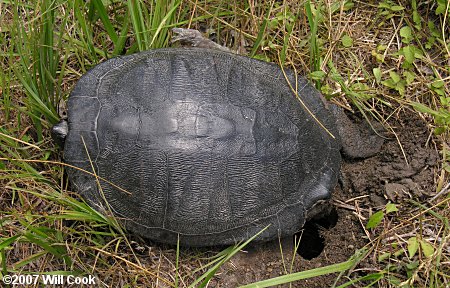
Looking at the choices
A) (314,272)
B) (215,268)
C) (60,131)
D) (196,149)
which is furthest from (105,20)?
(314,272)

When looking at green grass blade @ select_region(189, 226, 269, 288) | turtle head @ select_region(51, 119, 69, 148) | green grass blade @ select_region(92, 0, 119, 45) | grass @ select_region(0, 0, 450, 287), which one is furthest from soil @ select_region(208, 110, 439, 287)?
green grass blade @ select_region(92, 0, 119, 45)

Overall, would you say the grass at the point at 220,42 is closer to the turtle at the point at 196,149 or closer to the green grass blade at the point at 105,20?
the green grass blade at the point at 105,20

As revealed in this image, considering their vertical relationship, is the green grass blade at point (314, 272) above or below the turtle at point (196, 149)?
below

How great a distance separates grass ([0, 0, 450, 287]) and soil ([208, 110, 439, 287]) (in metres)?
0.06

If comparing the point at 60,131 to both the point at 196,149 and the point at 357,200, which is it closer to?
the point at 196,149

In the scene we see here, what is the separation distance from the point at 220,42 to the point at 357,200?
4.38 feet

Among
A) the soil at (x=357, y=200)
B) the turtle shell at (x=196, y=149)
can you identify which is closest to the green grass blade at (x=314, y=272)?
the soil at (x=357, y=200)

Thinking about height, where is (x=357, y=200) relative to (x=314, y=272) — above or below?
below

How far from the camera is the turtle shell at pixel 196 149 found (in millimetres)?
2449

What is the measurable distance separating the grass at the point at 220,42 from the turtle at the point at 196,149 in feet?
0.64

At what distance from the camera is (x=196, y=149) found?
2.42m

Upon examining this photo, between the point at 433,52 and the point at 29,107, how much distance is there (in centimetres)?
254

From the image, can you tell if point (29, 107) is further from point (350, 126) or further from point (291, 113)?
point (350, 126)

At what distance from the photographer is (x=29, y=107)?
9.35ft
